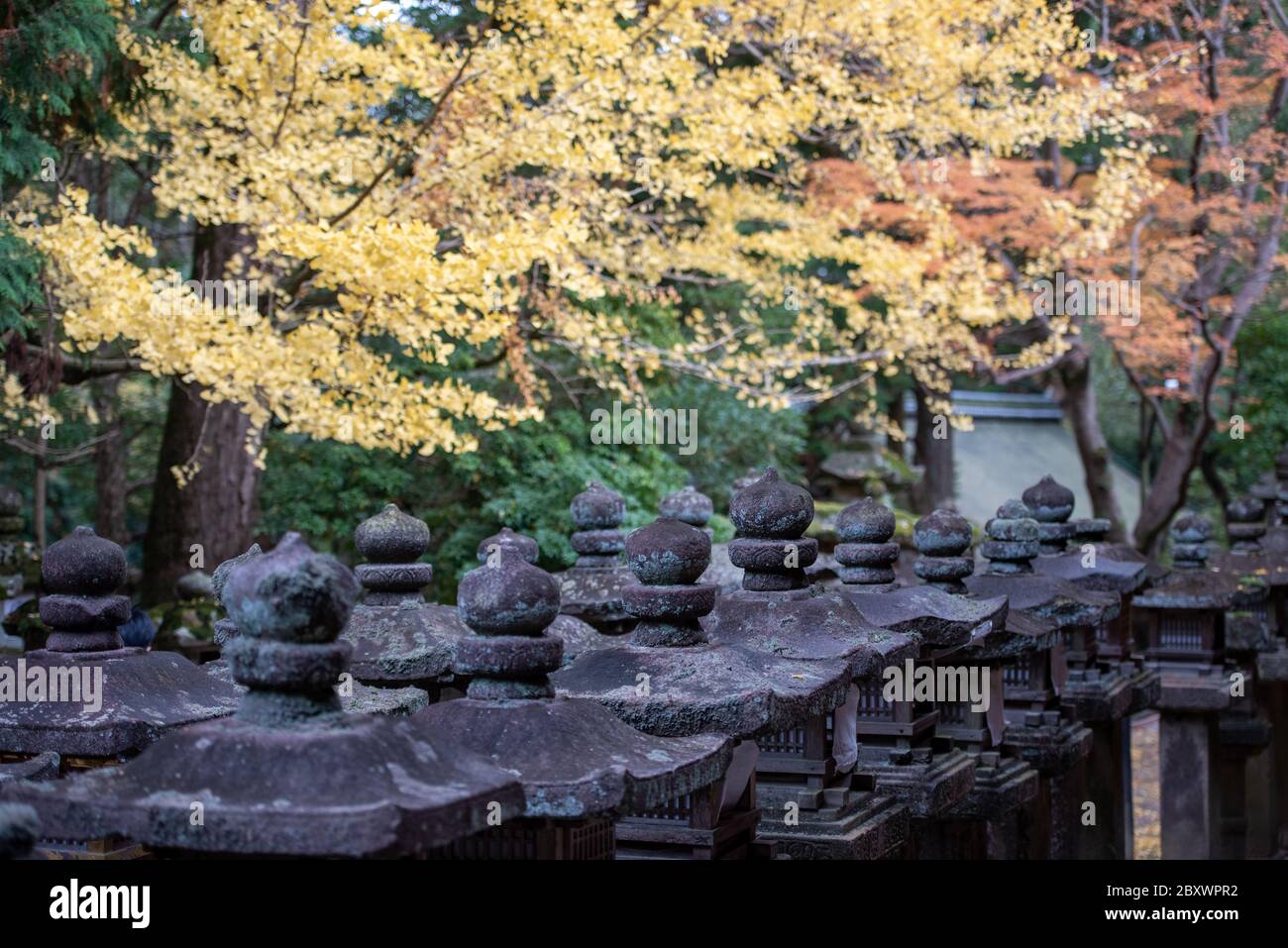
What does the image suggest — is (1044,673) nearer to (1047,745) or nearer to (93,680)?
(1047,745)

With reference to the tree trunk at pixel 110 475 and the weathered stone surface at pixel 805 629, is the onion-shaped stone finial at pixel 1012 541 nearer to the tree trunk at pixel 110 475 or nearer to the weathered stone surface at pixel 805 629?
the weathered stone surface at pixel 805 629

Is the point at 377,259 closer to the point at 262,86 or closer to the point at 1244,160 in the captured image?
the point at 262,86

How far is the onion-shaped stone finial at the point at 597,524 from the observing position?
7.22 m

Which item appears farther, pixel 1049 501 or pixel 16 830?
pixel 1049 501

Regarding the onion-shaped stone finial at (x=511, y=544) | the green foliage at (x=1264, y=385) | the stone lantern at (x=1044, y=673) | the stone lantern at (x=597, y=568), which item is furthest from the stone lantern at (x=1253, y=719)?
the green foliage at (x=1264, y=385)

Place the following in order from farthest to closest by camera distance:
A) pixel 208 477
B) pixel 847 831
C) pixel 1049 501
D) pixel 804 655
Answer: pixel 208 477 → pixel 1049 501 → pixel 847 831 → pixel 804 655

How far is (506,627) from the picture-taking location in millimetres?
3371

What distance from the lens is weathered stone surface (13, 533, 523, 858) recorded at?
8.30ft

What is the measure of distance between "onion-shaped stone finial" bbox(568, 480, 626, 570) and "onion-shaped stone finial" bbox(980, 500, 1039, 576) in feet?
7.09

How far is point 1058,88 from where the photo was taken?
13250 mm

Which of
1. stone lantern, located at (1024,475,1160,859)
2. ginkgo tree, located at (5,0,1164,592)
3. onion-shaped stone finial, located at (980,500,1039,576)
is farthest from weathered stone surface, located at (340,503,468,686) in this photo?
stone lantern, located at (1024,475,1160,859)

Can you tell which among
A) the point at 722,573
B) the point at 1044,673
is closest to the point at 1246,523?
the point at 1044,673

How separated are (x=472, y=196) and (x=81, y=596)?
6.50m
